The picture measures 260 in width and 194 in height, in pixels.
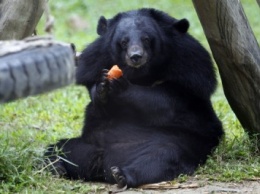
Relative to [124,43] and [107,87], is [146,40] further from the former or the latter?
[107,87]

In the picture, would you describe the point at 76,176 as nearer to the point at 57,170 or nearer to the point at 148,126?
the point at 57,170

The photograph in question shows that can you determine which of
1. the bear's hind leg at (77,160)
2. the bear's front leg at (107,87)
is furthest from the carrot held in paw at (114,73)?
the bear's hind leg at (77,160)

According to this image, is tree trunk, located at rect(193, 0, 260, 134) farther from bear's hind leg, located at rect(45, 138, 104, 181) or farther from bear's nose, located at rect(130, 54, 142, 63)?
bear's hind leg, located at rect(45, 138, 104, 181)

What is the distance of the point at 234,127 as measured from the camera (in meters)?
7.11

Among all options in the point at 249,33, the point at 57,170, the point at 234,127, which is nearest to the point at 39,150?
the point at 57,170

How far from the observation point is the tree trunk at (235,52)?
5293 millimetres

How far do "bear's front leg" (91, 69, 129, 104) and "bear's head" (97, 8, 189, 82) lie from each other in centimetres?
18

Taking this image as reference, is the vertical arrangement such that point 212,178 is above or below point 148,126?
below

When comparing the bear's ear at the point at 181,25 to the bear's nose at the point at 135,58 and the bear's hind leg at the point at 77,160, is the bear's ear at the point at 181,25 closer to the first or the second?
the bear's nose at the point at 135,58

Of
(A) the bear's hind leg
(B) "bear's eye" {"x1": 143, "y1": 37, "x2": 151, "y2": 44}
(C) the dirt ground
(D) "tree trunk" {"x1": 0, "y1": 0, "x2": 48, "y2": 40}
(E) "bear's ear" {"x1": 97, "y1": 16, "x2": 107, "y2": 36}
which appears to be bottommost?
(C) the dirt ground

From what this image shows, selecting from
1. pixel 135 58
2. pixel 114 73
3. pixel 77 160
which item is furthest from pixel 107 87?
pixel 77 160

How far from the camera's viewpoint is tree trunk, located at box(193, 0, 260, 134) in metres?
5.29

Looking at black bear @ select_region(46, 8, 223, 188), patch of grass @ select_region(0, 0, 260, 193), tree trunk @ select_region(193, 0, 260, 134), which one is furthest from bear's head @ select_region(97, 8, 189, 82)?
patch of grass @ select_region(0, 0, 260, 193)

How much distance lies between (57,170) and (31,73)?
2723 mm
